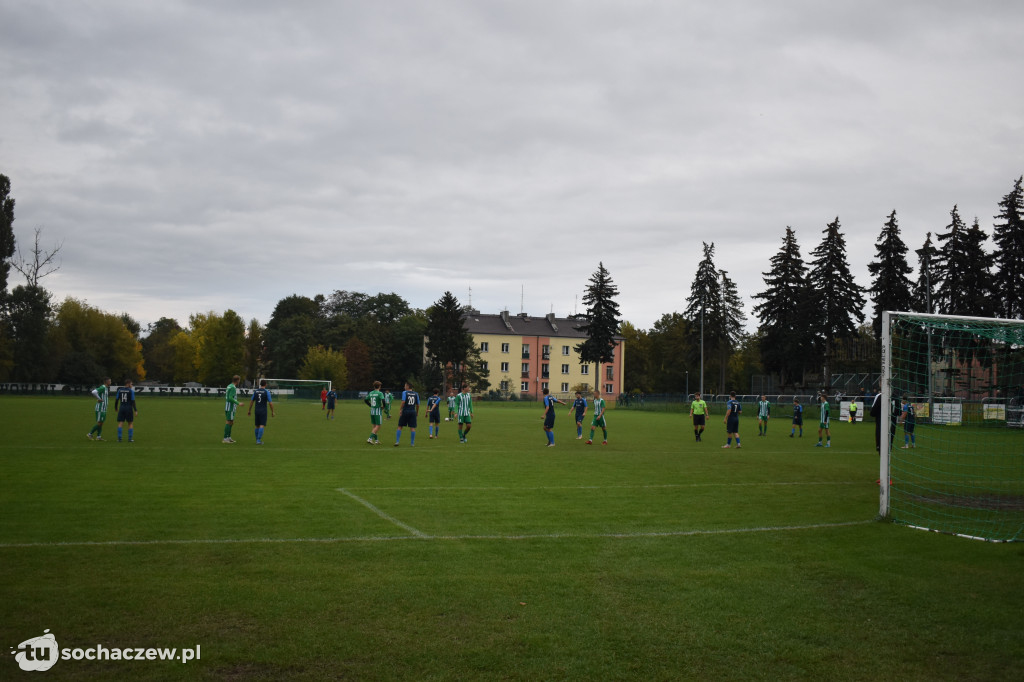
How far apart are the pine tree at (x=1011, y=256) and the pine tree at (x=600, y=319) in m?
43.0

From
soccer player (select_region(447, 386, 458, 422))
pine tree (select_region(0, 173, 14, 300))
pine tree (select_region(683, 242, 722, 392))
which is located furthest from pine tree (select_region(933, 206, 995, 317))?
pine tree (select_region(0, 173, 14, 300))

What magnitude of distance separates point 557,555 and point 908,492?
9.85 metres

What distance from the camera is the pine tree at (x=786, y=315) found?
6581 centimetres

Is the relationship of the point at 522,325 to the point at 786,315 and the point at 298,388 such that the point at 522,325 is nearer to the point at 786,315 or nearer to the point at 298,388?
the point at 298,388

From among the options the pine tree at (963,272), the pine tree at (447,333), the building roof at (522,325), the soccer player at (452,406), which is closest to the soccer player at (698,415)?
the soccer player at (452,406)

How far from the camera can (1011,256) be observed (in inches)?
1998

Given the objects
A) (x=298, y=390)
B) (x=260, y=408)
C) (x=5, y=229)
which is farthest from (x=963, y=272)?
(x=5, y=229)

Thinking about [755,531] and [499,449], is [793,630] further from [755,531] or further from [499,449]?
[499,449]

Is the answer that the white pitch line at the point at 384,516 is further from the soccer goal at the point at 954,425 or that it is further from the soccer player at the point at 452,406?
the soccer player at the point at 452,406

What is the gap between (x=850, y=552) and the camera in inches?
363

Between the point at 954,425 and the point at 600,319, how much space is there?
63.9m

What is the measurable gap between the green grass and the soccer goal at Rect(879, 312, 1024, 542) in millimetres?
1295

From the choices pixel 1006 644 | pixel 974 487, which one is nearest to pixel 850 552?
pixel 1006 644

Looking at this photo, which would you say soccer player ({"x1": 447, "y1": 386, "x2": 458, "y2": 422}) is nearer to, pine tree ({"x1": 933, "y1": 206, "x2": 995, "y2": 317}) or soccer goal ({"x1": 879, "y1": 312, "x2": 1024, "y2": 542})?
soccer goal ({"x1": 879, "y1": 312, "x2": 1024, "y2": 542})
